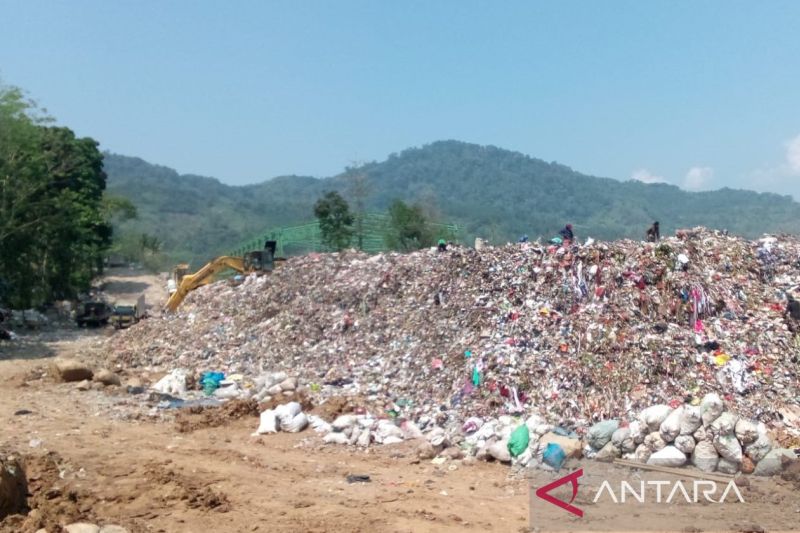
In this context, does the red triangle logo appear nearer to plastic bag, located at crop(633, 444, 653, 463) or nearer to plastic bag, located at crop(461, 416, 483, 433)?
plastic bag, located at crop(633, 444, 653, 463)

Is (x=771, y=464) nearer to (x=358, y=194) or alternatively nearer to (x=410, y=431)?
(x=410, y=431)

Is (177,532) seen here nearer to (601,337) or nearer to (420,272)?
(601,337)

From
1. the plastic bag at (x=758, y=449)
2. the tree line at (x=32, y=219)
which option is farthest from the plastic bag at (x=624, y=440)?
the tree line at (x=32, y=219)

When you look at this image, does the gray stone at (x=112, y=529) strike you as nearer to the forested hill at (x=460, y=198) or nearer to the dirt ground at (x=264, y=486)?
the dirt ground at (x=264, y=486)

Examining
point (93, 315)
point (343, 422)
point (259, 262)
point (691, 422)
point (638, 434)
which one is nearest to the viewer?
point (691, 422)

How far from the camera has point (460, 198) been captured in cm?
12000

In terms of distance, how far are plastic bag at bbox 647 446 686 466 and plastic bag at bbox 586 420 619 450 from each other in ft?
1.60

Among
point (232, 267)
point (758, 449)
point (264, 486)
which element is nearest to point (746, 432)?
point (758, 449)

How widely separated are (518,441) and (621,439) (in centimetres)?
99

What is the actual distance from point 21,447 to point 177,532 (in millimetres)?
3192

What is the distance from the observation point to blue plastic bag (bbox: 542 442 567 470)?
258 inches

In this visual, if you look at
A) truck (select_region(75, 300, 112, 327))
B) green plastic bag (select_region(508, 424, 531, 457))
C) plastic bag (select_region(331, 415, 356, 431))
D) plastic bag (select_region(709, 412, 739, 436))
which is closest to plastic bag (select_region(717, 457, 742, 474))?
plastic bag (select_region(709, 412, 739, 436))

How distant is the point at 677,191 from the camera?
120000mm

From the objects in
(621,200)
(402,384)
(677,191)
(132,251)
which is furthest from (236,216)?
(402,384)
